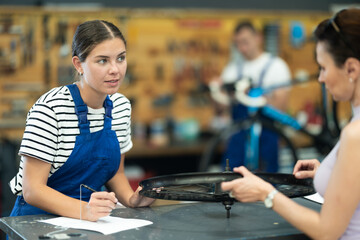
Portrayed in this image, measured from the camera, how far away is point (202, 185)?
2.37m

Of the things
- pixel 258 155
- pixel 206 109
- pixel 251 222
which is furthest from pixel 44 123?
pixel 206 109

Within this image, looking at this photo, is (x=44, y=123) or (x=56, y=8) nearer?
(x=44, y=123)

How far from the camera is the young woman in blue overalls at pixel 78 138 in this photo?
7.72 feet

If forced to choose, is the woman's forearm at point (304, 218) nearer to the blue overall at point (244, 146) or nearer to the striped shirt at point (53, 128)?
the striped shirt at point (53, 128)

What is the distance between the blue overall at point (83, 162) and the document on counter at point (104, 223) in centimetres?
25

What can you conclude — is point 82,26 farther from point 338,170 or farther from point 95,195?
point 338,170

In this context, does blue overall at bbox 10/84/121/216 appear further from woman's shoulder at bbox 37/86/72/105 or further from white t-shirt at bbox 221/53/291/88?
white t-shirt at bbox 221/53/291/88

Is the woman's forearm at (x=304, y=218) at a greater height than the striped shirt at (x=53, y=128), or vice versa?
the striped shirt at (x=53, y=128)

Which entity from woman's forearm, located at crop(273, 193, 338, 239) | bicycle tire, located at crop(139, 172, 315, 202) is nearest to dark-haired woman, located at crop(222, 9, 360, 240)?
woman's forearm, located at crop(273, 193, 338, 239)

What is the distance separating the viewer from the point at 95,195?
2234 millimetres

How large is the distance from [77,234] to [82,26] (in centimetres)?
92

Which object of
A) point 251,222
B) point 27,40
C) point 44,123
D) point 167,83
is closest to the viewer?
point 251,222

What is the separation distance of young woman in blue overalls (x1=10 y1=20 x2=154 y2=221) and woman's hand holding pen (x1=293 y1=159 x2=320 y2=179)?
604mm

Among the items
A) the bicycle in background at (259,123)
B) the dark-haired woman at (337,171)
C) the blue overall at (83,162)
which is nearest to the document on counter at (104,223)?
the blue overall at (83,162)
